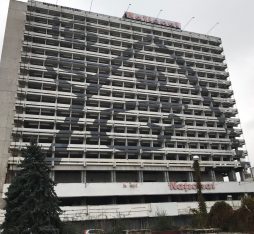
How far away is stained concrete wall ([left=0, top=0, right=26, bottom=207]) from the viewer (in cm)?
6469

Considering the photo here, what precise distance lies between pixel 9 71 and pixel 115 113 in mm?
23636

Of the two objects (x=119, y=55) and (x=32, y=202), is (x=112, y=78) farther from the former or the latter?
(x=32, y=202)

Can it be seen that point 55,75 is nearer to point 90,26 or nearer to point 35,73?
point 35,73

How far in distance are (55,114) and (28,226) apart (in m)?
42.4

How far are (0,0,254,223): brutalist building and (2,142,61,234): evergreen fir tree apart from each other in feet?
83.9

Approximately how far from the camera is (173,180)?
78.5m

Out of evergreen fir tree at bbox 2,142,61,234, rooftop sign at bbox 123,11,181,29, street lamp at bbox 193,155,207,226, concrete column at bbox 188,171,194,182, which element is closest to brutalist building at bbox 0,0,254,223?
concrete column at bbox 188,171,194,182

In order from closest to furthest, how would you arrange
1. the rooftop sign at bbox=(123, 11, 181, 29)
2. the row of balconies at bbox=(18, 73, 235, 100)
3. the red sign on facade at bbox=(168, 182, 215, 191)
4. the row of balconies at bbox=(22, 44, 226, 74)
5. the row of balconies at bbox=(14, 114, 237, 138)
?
1. the row of balconies at bbox=(14, 114, 237, 138)
2. the red sign on facade at bbox=(168, 182, 215, 191)
3. the row of balconies at bbox=(18, 73, 235, 100)
4. the row of balconies at bbox=(22, 44, 226, 74)
5. the rooftop sign at bbox=(123, 11, 181, 29)

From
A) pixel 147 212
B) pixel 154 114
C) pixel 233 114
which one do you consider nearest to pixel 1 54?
pixel 154 114

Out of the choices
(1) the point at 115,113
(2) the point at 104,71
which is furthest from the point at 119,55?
(1) the point at 115,113

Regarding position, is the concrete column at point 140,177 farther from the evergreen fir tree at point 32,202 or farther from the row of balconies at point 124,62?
the evergreen fir tree at point 32,202

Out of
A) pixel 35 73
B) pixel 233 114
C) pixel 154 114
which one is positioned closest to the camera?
pixel 35 73

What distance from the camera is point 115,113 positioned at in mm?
76375

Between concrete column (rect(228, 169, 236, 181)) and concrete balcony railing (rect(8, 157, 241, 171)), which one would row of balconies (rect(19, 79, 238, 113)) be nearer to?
concrete balcony railing (rect(8, 157, 241, 171))
